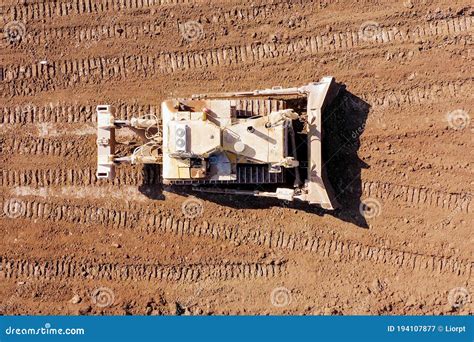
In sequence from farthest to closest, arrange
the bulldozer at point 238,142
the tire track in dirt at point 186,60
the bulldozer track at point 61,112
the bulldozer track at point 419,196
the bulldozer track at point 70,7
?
the bulldozer track at point 70,7 → the bulldozer track at point 61,112 → the tire track in dirt at point 186,60 → the bulldozer track at point 419,196 → the bulldozer at point 238,142

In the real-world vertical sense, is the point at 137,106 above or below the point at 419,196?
above

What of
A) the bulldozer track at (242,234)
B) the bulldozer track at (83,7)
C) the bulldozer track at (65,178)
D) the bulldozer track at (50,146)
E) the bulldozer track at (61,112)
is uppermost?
the bulldozer track at (83,7)

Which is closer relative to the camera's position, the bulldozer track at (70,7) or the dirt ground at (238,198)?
the dirt ground at (238,198)

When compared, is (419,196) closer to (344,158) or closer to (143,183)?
(344,158)

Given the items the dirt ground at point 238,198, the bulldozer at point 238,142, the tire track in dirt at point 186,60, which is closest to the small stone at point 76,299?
the dirt ground at point 238,198

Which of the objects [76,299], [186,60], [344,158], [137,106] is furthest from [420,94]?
[76,299]

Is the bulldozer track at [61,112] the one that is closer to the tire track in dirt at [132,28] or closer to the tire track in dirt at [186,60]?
the tire track in dirt at [186,60]
